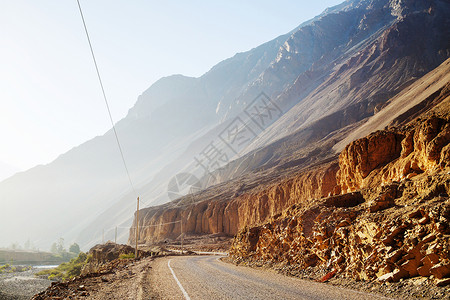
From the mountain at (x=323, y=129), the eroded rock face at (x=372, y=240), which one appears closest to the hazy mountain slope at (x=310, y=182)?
the mountain at (x=323, y=129)

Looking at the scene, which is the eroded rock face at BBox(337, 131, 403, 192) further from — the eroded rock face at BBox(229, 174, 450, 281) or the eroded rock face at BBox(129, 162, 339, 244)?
the eroded rock face at BBox(229, 174, 450, 281)

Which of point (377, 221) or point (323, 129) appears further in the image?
point (323, 129)

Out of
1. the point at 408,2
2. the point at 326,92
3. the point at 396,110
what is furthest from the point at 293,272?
the point at 408,2

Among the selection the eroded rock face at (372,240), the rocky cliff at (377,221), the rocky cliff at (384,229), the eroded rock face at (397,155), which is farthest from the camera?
the eroded rock face at (397,155)

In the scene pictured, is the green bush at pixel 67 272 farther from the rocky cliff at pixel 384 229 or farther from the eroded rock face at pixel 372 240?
the eroded rock face at pixel 372 240

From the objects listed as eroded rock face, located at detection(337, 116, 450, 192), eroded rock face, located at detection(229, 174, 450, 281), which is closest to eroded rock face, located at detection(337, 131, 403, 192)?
eroded rock face, located at detection(337, 116, 450, 192)

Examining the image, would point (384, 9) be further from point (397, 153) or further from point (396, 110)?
point (397, 153)

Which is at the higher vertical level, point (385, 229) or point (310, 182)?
point (385, 229)

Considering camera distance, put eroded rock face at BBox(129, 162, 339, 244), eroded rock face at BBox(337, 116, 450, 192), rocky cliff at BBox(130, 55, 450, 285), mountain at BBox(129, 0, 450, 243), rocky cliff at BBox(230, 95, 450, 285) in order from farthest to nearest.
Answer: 1. mountain at BBox(129, 0, 450, 243)
2. eroded rock face at BBox(129, 162, 339, 244)
3. eroded rock face at BBox(337, 116, 450, 192)
4. rocky cliff at BBox(130, 55, 450, 285)
5. rocky cliff at BBox(230, 95, 450, 285)

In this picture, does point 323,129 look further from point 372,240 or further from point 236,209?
point 372,240

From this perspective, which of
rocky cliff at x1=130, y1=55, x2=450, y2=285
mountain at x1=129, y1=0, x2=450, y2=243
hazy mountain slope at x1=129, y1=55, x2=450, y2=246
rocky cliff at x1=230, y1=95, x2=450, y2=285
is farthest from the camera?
mountain at x1=129, y1=0, x2=450, y2=243

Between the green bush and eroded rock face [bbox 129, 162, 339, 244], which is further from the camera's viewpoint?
the green bush

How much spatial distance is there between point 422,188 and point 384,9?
222062 millimetres

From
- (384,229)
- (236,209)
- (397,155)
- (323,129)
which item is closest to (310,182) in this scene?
(236,209)
